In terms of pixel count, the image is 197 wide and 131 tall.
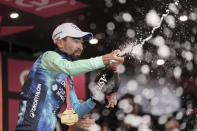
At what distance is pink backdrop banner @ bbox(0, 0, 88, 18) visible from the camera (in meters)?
1.92

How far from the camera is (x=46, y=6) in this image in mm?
1955

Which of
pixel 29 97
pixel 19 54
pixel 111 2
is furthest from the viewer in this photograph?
pixel 19 54

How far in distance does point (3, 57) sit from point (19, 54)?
0.26 ft

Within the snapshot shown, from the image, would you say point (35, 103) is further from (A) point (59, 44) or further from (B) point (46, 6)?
(B) point (46, 6)

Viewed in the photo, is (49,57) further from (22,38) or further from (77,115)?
(22,38)

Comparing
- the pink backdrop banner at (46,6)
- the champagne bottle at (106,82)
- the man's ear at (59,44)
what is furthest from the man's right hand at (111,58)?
the pink backdrop banner at (46,6)

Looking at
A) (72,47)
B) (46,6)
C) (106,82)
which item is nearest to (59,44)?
(72,47)

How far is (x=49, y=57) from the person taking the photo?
1403 mm

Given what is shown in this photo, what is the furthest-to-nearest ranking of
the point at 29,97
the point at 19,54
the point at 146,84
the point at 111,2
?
the point at 146,84 → the point at 19,54 → the point at 111,2 → the point at 29,97

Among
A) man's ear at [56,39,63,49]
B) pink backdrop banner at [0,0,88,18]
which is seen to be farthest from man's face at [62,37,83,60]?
pink backdrop banner at [0,0,88,18]

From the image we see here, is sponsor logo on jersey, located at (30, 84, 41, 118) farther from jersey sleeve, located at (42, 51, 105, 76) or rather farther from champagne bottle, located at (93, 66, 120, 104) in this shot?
champagne bottle, located at (93, 66, 120, 104)

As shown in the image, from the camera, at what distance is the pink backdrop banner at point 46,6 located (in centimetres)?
192

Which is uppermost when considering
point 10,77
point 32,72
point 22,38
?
point 22,38

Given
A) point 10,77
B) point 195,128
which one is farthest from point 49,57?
point 195,128
